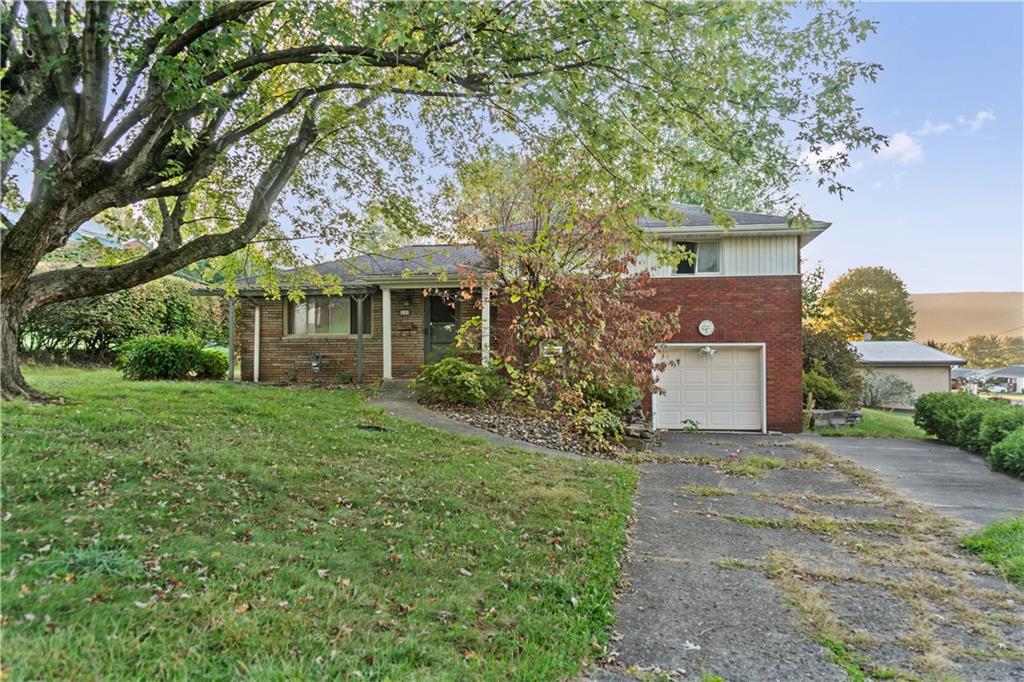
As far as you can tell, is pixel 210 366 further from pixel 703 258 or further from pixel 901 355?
pixel 901 355

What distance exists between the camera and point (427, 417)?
9633mm

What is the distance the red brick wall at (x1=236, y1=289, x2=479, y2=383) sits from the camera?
46.2ft

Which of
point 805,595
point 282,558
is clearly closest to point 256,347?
point 282,558

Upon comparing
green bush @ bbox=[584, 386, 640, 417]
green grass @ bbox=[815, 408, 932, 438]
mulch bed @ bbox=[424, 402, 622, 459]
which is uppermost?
green bush @ bbox=[584, 386, 640, 417]

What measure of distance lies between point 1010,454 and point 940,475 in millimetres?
1046

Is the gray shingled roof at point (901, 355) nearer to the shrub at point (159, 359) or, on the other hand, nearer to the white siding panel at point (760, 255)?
the white siding panel at point (760, 255)

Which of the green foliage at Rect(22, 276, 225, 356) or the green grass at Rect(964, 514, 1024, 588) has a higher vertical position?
the green foliage at Rect(22, 276, 225, 356)

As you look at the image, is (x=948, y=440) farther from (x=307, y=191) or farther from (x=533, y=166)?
(x=307, y=191)

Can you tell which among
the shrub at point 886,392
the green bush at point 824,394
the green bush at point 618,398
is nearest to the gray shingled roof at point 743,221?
the green bush at point 618,398

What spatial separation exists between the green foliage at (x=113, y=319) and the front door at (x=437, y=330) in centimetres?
751

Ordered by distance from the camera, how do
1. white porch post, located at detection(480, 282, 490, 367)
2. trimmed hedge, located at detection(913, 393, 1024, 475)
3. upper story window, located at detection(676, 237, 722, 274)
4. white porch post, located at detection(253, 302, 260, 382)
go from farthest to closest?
white porch post, located at detection(253, 302, 260, 382), upper story window, located at detection(676, 237, 722, 274), white porch post, located at detection(480, 282, 490, 367), trimmed hedge, located at detection(913, 393, 1024, 475)

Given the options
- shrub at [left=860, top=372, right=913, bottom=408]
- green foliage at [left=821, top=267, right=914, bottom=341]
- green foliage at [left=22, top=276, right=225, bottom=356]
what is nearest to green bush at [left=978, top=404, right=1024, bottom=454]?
shrub at [left=860, top=372, right=913, bottom=408]

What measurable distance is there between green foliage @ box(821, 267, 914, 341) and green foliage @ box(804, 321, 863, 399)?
18.8 m

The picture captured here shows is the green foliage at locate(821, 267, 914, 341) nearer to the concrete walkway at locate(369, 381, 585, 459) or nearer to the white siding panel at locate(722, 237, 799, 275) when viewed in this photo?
the white siding panel at locate(722, 237, 799, 275)
